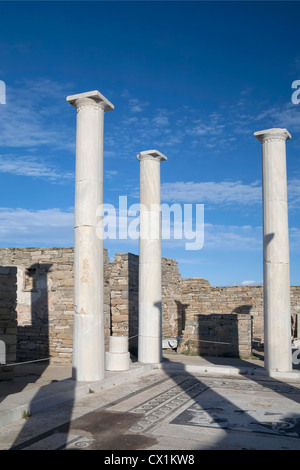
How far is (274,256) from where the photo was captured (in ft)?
33.3

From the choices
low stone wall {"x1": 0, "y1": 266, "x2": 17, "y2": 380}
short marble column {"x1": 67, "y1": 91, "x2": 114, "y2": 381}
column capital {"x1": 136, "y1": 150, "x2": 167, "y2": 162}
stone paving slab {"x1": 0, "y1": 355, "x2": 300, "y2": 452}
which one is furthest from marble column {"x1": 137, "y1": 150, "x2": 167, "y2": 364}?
low stone wall {"x1": 0, "y1": 266, "x2": 17, "y2": 380}

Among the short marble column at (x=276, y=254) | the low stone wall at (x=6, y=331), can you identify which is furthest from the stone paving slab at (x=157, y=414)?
the low stone wall at (x=6, y=331)

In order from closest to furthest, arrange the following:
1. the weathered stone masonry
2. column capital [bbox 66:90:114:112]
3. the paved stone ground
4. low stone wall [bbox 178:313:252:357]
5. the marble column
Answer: the paved stone ground, column capital [bbox 66:90:114:112], the marble column, low stone wall [bbox 178:313:252:357], the weathered stone masonry

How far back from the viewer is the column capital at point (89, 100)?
8984mm

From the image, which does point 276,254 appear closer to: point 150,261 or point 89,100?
point 150,261

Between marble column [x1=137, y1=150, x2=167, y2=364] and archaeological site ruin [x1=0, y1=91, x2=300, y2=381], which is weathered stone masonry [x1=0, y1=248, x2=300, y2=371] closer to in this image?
archaeological site ruin [x1=0, y1=91, x2=300, y2=381]

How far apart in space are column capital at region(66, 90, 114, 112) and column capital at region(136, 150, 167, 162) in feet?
8.37

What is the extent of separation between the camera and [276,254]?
10.1 metres

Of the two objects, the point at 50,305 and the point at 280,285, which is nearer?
the point at 280,285

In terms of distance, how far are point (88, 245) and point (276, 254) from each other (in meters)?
4.31

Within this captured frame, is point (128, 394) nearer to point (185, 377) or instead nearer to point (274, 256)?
point (185, 377)

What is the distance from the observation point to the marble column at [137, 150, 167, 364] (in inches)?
446
